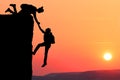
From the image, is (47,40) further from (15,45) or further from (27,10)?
(15,45)

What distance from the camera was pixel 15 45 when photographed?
1806 cm

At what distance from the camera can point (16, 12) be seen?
66.2 ft

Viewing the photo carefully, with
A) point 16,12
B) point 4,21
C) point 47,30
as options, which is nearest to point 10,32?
point 4,21

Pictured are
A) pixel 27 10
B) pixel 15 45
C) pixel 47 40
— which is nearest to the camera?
pixel 15 45

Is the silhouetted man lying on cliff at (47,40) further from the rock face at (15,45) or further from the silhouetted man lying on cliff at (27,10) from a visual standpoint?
the rock face at (15,45)

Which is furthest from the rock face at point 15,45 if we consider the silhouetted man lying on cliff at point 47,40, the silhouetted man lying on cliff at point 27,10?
the silhouetted man lying on cliff at point 47,40

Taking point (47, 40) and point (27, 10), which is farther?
point (47, 40)

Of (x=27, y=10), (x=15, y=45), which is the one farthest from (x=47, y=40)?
(x=15, y=45)

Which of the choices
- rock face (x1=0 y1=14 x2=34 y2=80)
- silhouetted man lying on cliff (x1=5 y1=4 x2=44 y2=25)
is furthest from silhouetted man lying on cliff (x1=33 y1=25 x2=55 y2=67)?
rock face (x1=0 y1=14 x2=34 y2=80)

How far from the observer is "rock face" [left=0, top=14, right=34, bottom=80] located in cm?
1766

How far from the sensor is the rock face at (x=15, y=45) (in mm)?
17656

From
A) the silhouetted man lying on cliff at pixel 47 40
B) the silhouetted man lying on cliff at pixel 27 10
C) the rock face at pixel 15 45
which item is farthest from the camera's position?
the silhouetted man lying on cliff at pixel 47 40

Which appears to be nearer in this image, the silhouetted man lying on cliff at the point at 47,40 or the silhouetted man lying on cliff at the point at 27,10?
the silhouetted man lying on cliff at the point at 27,10

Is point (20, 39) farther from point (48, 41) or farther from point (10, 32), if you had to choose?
point (48, 41)
